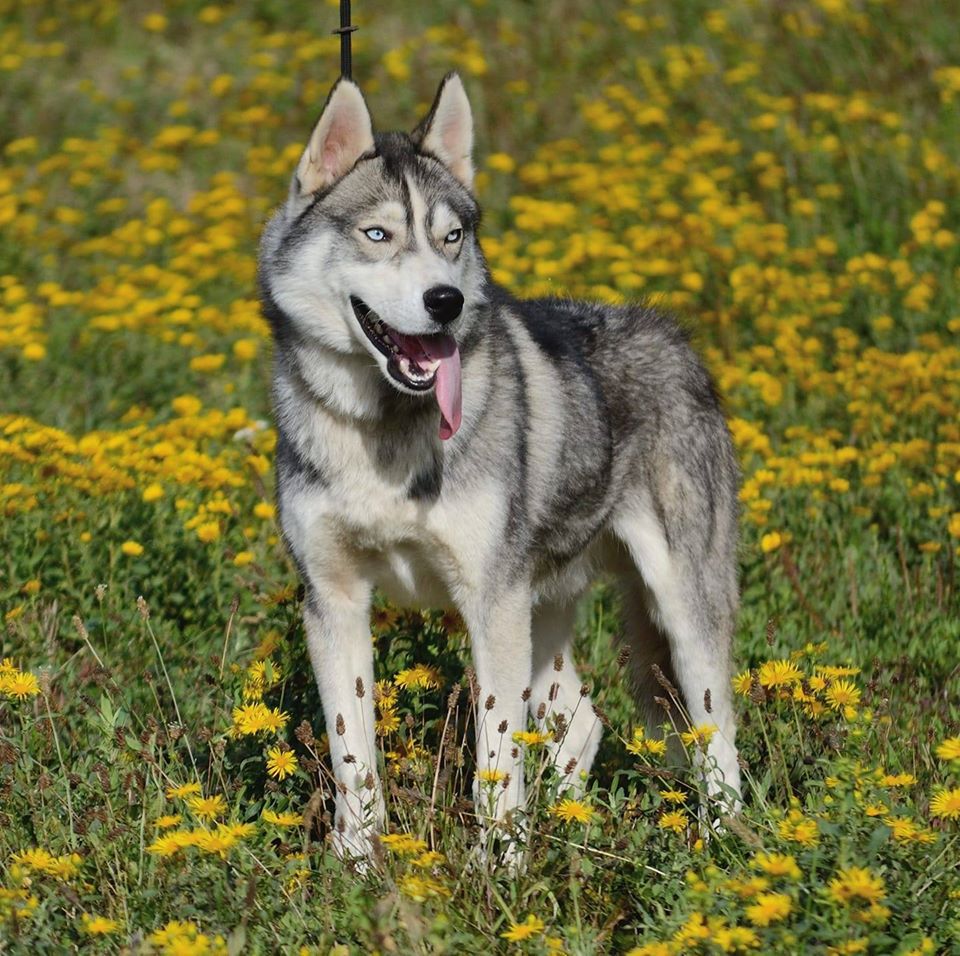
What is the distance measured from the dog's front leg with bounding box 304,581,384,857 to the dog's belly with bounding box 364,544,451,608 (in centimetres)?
6

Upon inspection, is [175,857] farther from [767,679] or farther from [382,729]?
[767,679]

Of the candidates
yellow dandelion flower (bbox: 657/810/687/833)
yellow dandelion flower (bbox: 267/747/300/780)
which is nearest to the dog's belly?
yellow dandelion flower (bbox: 267/747/300/780)

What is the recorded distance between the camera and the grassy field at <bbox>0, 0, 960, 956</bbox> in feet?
11.4

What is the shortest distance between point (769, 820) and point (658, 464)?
66.5 inches

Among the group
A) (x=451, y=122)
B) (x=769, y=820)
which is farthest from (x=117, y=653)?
(x=769, y=820)

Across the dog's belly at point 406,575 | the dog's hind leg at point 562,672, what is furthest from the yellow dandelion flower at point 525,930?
the dog's hind leg at point 562,672

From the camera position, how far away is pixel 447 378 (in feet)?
13.8

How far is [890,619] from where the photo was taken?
5.79m

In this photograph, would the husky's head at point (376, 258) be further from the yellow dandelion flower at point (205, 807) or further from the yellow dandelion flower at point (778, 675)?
the yellow dandelion flower at point (205, 807)

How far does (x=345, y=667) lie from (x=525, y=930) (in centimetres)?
134

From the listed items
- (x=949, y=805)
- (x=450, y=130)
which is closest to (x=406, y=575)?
(x=450, y=130)

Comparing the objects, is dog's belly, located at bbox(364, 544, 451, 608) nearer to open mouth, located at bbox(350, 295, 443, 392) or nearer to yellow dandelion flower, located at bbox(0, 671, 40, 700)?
open mouth, located at bbox(350, 295, 443, 392)

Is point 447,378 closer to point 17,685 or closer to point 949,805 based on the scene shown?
point 17,685

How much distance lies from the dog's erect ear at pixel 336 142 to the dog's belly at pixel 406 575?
104cm
